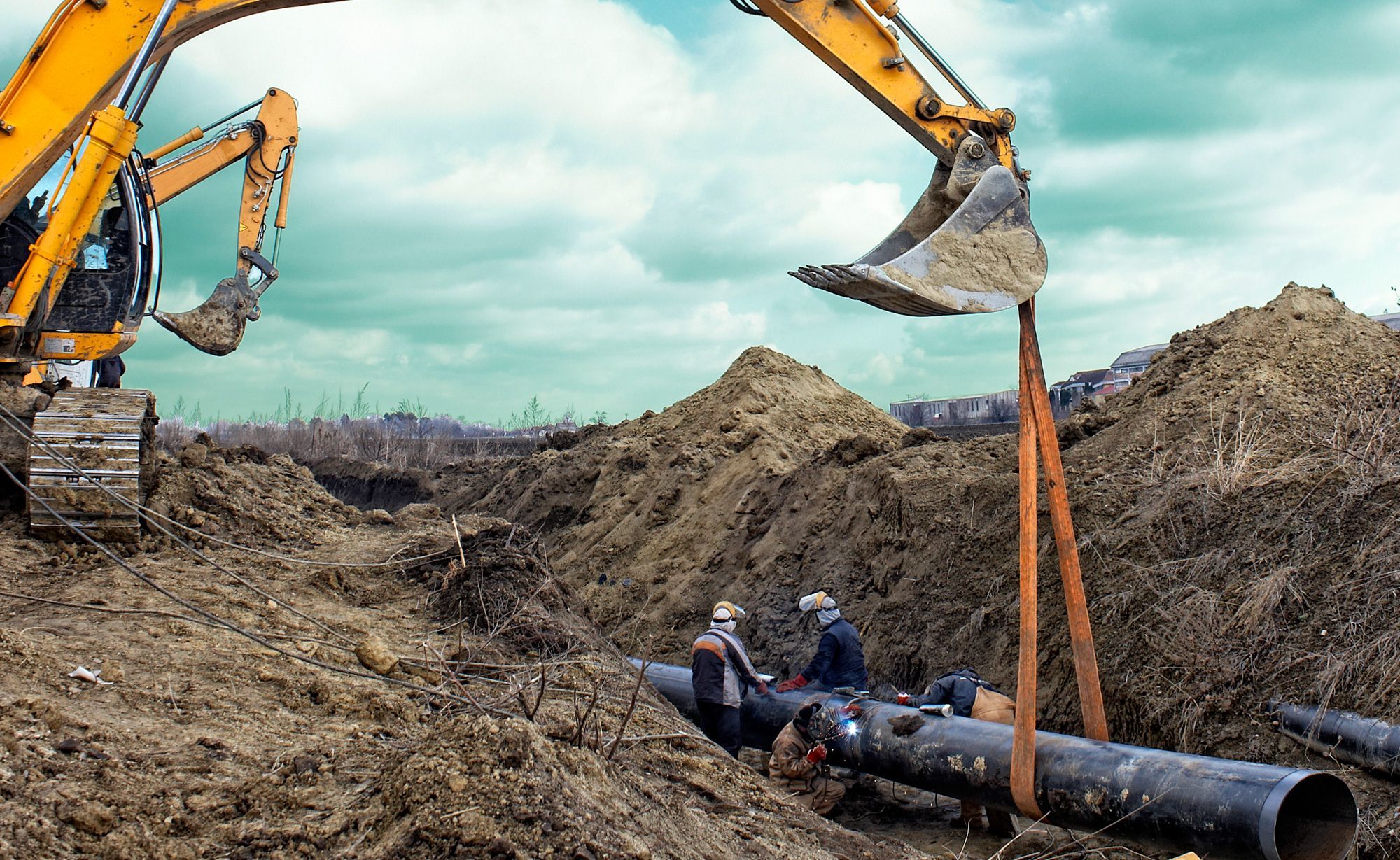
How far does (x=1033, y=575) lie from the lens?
17.1 ft

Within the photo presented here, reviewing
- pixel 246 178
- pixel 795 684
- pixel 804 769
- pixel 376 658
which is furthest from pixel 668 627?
pixel 246 178

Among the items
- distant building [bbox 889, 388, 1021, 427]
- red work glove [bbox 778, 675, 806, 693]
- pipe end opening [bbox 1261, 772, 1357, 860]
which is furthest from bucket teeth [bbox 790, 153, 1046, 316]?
distant building [bbox 889, 388, 1021, 427]

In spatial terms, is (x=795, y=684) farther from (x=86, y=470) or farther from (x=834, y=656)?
(x=86, y=470)

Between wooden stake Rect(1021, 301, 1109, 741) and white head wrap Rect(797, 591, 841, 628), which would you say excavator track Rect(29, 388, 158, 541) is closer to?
white head wrap Rect(797, 591, 841, 628)

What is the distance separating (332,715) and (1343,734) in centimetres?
539

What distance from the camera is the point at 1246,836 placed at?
468cm

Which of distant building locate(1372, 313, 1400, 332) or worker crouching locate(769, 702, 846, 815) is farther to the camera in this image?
distant building locate(1372, 313, 1400, 332)

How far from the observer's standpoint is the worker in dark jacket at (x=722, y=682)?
749cm

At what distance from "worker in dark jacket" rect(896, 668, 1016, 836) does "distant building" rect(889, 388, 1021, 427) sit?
27168 mm

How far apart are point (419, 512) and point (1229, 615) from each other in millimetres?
9305

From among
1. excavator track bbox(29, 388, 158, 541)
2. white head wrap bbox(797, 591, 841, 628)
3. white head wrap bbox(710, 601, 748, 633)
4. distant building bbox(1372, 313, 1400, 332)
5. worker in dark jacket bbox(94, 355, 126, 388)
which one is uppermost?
distant building bbox(1372, 313, 1400, 332)

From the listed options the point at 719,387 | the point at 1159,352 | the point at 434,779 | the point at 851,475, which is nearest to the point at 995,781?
the point at 434,779

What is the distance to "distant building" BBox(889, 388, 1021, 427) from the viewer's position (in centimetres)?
3506

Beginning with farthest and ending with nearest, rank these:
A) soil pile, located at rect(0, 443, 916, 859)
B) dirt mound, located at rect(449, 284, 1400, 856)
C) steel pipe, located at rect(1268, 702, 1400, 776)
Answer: dirt mound, located at rect(449, 284, 1400, 856), steel pipe, located at rect(1268, 702, 1400, 776), soil pile, located at rect(0, 443, 916, 859)
